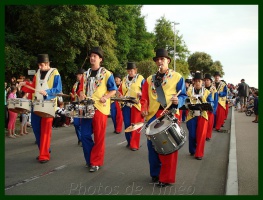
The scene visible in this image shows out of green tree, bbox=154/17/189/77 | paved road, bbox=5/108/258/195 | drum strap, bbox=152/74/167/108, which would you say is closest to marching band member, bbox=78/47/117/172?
paved road, bbox=5/108/258/195

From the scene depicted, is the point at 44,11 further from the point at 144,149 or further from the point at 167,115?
the point at 167,115

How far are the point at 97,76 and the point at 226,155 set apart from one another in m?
4.40

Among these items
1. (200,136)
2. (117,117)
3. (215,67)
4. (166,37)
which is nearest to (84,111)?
(200,136)

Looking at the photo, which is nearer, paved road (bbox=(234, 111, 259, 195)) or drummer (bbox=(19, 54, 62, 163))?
paved road (bbox=(234, 111, 259, 195))

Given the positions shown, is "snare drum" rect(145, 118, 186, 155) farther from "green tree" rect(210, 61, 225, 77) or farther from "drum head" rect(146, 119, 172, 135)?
"green tree" rect(210, 61, 225, 77)

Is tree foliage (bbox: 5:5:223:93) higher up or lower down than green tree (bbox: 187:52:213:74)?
lower down

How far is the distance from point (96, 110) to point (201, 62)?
3204 inches

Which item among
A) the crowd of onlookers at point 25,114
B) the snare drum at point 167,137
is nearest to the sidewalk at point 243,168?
the snare drum at point 167,137

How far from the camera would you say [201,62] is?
85875 mm

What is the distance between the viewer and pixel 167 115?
589 centimetres

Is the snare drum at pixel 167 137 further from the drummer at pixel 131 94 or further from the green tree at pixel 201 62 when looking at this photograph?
the green tree at pixel 201 62

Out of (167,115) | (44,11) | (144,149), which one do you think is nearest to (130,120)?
(144,149)

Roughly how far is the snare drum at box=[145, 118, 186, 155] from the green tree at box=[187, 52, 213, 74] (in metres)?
80.8

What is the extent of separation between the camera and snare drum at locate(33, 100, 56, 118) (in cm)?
759
